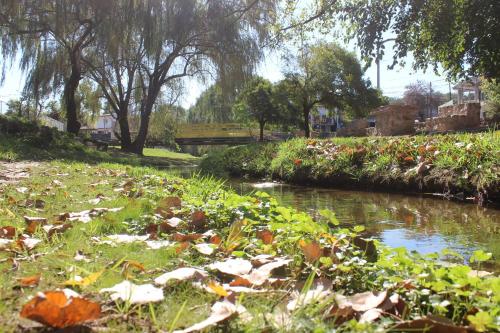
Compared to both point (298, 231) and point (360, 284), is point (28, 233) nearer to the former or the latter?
point (298, 231)

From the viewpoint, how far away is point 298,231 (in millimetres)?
2639

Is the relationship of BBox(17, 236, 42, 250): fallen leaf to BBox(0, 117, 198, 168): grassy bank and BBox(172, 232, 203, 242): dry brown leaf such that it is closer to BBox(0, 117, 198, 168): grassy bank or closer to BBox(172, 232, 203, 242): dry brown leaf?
BBox(172, 232, 203, 242): dry brown leaf

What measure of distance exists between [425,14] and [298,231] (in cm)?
550

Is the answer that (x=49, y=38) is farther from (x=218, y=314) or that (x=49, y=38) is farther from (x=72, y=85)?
(x=218, y=314)

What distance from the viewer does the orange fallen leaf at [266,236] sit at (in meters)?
2.56

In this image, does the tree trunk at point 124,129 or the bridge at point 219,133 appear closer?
the tree trunk at point 124,129

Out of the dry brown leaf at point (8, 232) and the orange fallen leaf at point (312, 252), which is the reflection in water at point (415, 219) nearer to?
the orange fallen leaf at point (312, 252)

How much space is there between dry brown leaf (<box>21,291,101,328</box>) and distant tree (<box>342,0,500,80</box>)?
655cm

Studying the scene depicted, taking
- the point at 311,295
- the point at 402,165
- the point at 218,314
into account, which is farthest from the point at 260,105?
the point at 218,314

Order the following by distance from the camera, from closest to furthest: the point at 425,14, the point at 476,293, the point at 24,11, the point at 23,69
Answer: the point at 476,293, the point at 425,14, the point at 24,11, the point at 23,69

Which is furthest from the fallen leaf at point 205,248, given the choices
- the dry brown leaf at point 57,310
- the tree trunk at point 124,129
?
the tree trunk at point 124,129

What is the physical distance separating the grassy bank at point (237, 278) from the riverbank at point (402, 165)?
3766mm

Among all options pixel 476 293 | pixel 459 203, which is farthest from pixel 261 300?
pixel 459 203

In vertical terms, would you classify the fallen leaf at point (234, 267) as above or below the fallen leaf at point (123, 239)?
below
